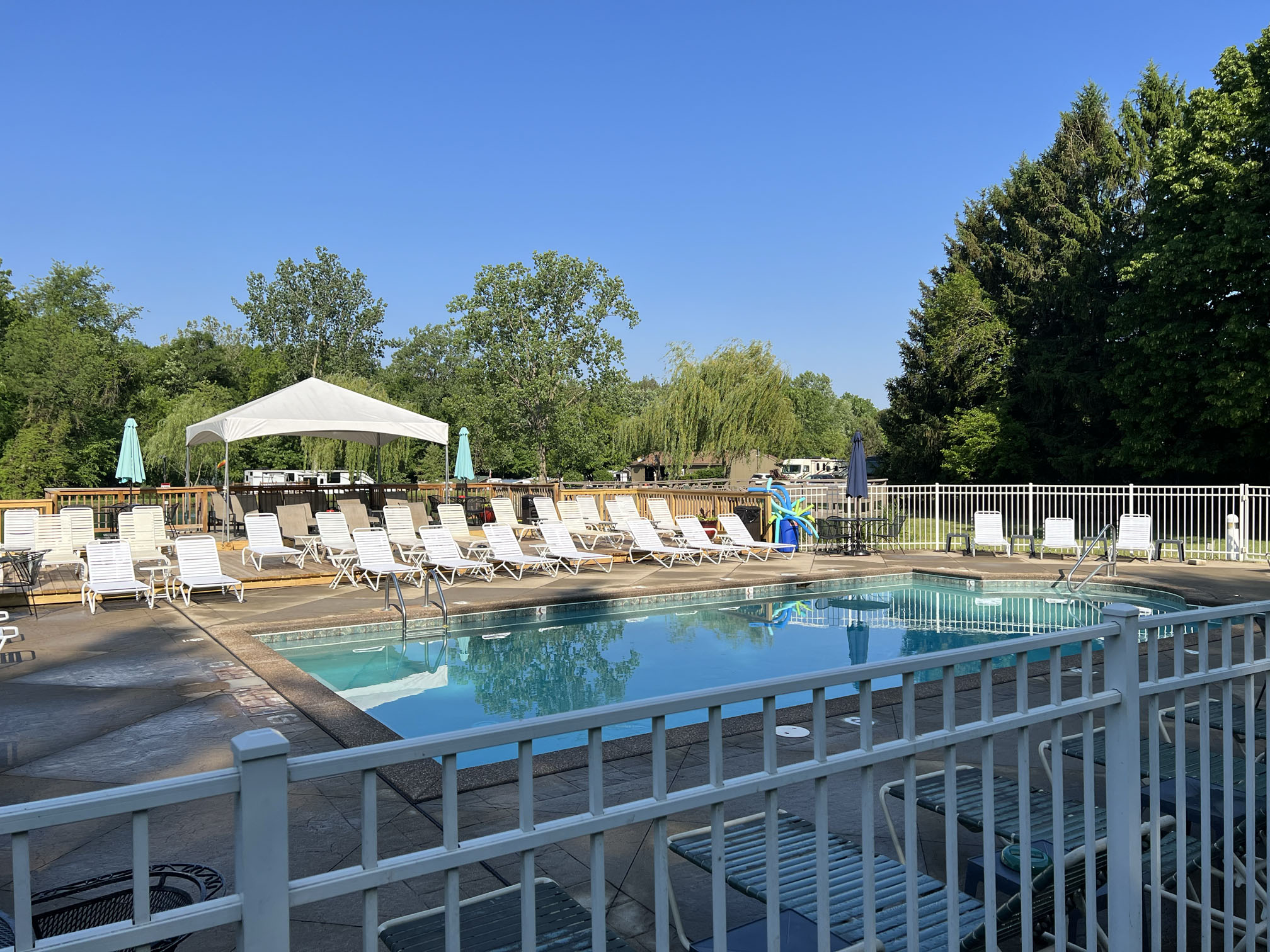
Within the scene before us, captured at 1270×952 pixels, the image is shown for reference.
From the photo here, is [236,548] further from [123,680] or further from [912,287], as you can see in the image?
[912,287]

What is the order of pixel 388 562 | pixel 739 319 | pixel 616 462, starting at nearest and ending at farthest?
pixel 388 562
pixel 739 319
pixel 616 462

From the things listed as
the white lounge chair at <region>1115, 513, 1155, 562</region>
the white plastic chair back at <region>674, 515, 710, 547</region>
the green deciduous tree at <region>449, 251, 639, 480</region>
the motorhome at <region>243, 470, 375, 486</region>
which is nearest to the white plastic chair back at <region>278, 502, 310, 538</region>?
the white plastic chair back at <region>674, 515, 710, 547</region>

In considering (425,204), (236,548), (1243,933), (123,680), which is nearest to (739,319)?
(425,204)

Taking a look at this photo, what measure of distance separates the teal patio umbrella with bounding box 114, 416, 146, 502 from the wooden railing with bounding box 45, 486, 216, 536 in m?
0.74

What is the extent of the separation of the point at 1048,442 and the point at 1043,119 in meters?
12.6

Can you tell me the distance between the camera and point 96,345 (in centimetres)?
3884

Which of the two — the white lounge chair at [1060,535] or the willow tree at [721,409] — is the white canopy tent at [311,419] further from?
the willow tree at [721,409]

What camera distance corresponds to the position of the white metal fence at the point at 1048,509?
16703 millimetres

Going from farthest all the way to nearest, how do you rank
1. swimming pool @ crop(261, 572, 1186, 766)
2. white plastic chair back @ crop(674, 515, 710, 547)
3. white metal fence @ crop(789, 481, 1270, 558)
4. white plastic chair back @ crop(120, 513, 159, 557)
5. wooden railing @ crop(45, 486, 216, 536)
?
wooden railing @ crop(45, 486, 216, 536) → white metal fence @ crop(789, 481, 1270, 558) → white plastic chair back @ crop(674, 515, 710, 547) → white plastic chair back @ crop(120, 513, 159, 557) → swimming pool @ crop(261, 572, 1186, 766)

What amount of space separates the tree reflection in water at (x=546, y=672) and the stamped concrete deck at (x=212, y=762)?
3.35ft

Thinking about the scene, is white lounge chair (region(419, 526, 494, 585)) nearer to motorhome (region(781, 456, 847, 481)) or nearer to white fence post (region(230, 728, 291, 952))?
white fence post (region(230, 728, 291, 952))

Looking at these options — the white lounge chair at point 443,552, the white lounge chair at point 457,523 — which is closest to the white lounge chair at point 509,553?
the white lounge chair at point 443,552

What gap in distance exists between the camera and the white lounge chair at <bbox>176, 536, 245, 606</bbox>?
33.9 ft

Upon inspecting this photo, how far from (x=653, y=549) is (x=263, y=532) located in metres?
5.93
